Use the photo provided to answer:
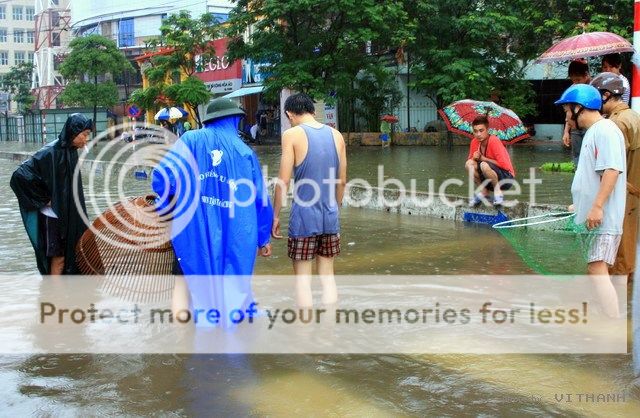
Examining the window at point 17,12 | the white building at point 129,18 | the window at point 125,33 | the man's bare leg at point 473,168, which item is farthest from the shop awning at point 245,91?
the window at point 17,12

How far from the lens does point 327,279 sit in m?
5.39

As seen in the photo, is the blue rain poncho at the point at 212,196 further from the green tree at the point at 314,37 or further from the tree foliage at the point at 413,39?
the green tree at the point at 314,37

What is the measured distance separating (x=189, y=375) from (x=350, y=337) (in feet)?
3.79

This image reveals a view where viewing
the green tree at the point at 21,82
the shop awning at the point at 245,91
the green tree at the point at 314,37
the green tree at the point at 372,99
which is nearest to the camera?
the green tree at the point at 314,37

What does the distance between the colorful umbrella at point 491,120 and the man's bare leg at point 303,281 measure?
16.3 ft

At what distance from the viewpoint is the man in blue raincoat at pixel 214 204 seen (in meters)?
4.64

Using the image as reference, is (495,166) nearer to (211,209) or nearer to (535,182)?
(535,182)

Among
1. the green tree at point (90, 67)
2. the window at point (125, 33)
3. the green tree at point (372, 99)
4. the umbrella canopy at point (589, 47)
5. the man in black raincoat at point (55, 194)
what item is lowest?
the man in black raincoat at point (55, 194)

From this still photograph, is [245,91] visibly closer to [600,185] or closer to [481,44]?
[481,44]

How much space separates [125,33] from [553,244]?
186 feet

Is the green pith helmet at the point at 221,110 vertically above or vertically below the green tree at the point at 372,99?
below

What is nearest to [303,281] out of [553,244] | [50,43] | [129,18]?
[553,244]

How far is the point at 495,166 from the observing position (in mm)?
8656

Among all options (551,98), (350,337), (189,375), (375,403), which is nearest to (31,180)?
(189,375)
